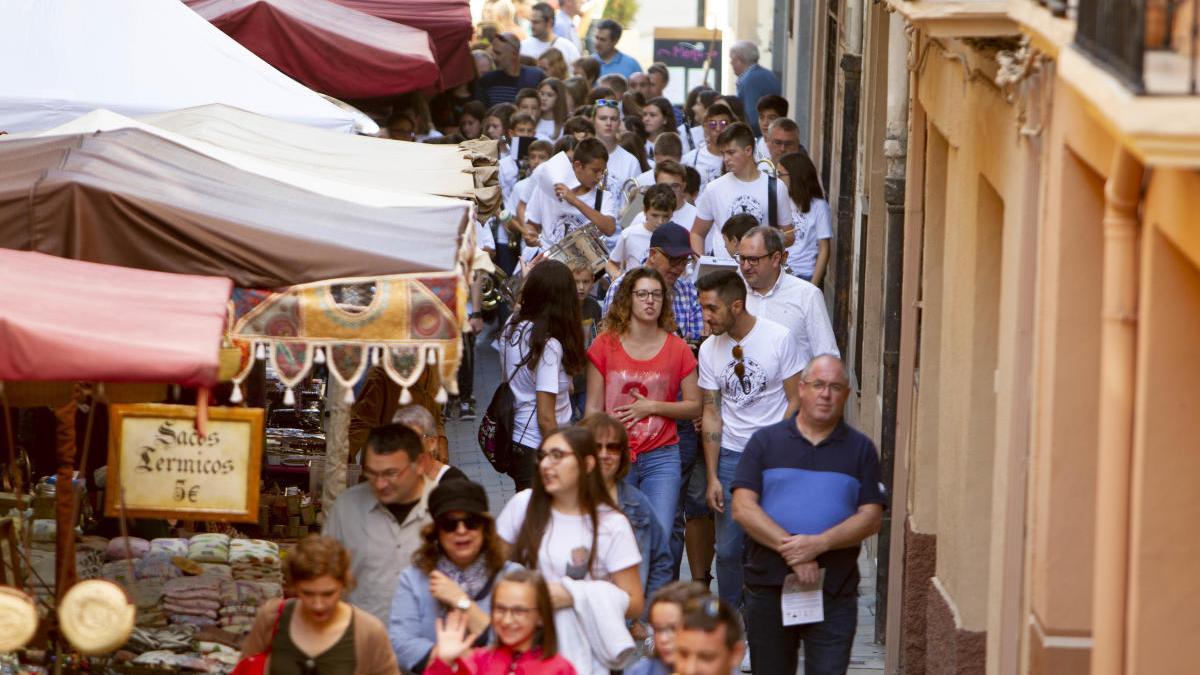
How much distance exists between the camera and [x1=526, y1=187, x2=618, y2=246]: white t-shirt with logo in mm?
15758

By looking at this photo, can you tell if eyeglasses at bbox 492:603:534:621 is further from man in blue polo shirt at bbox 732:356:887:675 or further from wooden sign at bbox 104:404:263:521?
man in blue polo shirt at bbox 732:356:887:675

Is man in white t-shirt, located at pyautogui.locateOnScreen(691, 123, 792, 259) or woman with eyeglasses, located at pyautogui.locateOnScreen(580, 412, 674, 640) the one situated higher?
man in white t-shirt, located at pyautogui.locateOnScreen(691, 123, 792, 259)

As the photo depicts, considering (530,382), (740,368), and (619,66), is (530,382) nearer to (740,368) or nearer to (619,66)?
(740,368)

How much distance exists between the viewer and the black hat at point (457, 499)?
7.32m

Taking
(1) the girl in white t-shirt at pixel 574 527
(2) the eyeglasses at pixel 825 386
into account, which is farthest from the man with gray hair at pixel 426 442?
(2) the eyeglasses at pixel 825 386

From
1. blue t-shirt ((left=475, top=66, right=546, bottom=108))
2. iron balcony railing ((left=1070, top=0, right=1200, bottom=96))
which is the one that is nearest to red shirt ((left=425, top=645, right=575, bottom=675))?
iron balcony railing ((left=1070, top=0, right=1200, bottom=96))

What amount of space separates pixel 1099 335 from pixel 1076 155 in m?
0.60

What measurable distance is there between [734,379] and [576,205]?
557cm

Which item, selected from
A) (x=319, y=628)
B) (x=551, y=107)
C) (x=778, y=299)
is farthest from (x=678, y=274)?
(x=551, y=107)

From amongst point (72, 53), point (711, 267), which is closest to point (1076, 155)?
point (711, 267)

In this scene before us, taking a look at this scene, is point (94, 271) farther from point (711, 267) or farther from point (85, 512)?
point (711, 267)

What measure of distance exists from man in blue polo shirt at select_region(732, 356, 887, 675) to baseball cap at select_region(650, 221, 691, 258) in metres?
3.38

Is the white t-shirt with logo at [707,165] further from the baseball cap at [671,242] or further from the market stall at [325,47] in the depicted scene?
the baseball cap at [671,242]

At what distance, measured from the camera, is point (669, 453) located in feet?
34.3
